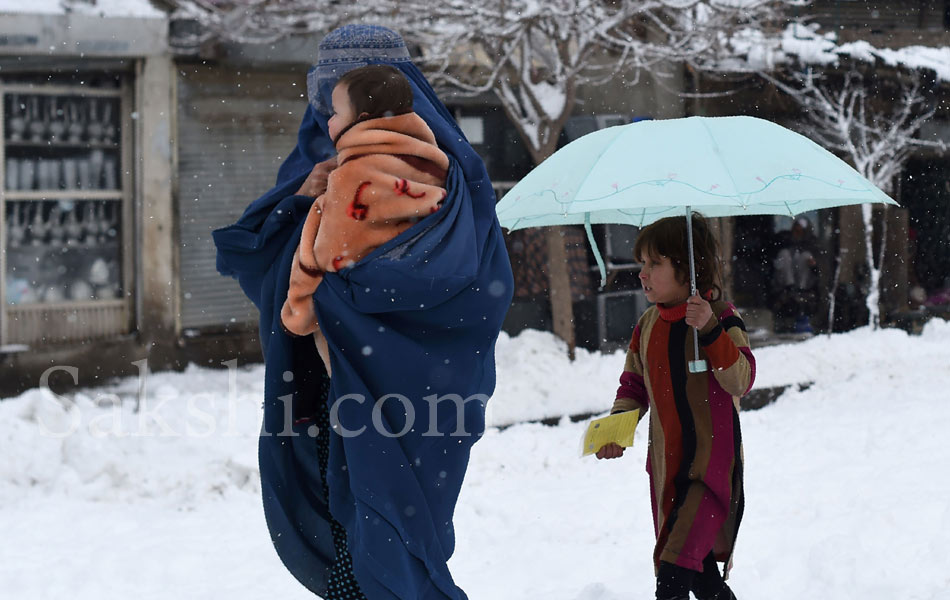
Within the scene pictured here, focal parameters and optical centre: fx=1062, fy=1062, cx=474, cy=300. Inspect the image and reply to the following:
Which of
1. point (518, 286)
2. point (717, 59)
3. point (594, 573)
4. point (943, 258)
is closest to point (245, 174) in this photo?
point (518, 286)

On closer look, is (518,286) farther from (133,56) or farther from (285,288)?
(285,288)

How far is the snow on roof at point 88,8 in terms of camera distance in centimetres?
1075

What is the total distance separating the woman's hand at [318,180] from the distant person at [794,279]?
14.9 metres

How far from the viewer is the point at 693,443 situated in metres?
3.93

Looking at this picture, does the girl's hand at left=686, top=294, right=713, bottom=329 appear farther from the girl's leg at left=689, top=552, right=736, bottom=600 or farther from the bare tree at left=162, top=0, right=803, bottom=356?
the bare tree at left=162, top=0, right=803, bottom=356

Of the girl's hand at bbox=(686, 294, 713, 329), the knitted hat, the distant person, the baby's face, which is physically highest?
the knitted hat

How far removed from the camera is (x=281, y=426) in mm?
3406

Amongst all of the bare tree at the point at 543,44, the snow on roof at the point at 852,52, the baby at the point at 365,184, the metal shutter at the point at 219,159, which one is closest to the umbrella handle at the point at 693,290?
the baby at the point at 365,184

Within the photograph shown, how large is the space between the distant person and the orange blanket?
14949 millimetres

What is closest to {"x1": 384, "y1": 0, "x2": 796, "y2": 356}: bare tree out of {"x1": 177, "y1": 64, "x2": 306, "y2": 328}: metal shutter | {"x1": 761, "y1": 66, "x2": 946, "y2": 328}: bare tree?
{"x1": 177, "y1": 64, "x2": 306, "y2": 328}: metal shutter

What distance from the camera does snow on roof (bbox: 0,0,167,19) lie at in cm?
1075

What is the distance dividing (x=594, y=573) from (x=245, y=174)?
26.8 feet

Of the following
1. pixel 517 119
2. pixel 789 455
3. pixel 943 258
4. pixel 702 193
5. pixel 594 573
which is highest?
pixel 702 193

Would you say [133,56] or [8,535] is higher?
[133,56]
